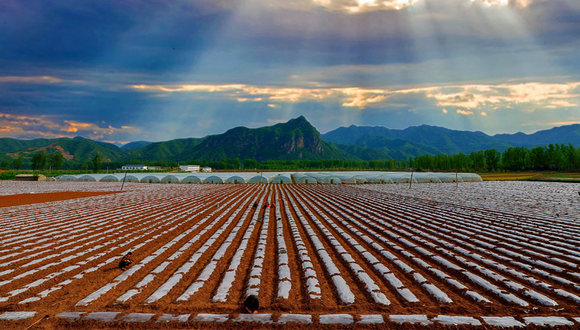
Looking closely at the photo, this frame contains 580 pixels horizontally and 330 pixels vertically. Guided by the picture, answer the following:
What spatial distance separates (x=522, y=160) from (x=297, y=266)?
439 ft

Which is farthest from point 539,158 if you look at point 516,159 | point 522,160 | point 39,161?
point 39,161

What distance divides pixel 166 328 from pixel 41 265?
22.1ft

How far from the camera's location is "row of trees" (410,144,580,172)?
9724 cm

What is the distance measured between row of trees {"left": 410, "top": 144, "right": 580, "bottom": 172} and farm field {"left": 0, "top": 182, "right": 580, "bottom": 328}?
102m

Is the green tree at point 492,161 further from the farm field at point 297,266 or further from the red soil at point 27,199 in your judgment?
the red soil at point 27,199

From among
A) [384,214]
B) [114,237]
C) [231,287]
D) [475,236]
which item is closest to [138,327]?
[231,287]

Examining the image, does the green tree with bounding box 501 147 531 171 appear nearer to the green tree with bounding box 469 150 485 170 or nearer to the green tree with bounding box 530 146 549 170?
the green tree with bounding box 530 146 549 170

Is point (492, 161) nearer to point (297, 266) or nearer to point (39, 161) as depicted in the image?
point (297, 266)

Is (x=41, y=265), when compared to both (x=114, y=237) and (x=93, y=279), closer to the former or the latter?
(x=93, y=279)

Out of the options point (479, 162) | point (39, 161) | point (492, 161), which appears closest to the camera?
point (492, 161)

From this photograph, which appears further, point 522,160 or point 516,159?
point 516,159

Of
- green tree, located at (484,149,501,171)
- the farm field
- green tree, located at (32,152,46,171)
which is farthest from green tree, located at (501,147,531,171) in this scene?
green tree, located at (32,152,46,171)

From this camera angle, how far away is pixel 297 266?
9.59 m

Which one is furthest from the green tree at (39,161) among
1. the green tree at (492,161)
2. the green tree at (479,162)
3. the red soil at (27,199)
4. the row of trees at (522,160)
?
the green tree at (492,161)
